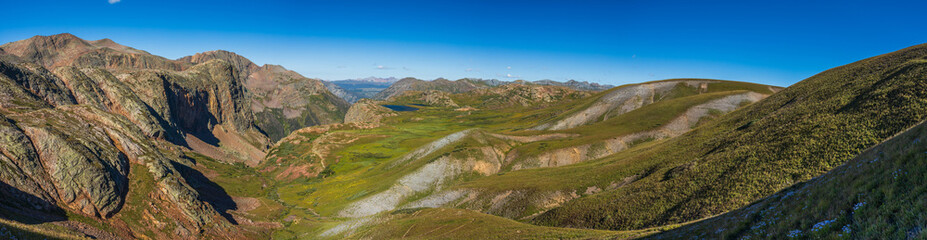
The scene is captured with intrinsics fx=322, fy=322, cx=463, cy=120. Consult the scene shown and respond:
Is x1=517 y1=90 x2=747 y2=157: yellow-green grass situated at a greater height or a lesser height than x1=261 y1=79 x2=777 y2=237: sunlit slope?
greater

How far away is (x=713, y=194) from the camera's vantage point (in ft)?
136

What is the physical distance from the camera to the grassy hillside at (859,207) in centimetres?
1270

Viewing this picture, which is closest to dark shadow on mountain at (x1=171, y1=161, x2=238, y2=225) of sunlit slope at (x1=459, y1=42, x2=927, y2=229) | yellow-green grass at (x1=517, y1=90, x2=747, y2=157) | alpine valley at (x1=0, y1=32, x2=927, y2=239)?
alpine valley at (x1=0, y1=32, x2=927, y2=239)

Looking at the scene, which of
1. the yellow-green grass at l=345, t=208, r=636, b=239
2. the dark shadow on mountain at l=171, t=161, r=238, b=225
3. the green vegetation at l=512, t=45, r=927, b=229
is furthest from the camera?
the dark shadow on mountain at l=171, t=161, r=238, b=225

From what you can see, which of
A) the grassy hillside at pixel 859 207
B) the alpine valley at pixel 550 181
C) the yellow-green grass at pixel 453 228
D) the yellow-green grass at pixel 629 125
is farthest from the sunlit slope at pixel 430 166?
the grassy hillside at pixel 859 207

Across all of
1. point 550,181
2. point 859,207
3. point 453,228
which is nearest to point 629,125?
point 550,181

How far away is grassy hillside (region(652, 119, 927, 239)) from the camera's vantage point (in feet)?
41.7

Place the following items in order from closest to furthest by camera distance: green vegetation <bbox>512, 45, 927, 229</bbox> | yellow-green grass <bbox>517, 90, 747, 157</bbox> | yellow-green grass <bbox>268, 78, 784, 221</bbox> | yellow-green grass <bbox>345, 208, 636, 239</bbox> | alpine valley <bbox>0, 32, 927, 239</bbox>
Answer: alpine valley <bbox>0, 32, 927, 239</bbox> < green vegetation <bbox>512, 45, 927, 229</bbox> < yellow-green grass <bbox>345, 208, 636, 239</bbox> < yellow-green grass <bbox>268, 78, 784, 221</bbox> < yellow-green grass <bbox>517, 90, 747, 157</bbox>

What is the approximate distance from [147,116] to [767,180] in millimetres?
225724

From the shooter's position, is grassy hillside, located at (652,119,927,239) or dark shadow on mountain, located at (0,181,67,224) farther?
dark shadow on mountain, located at (0,181,67,224)

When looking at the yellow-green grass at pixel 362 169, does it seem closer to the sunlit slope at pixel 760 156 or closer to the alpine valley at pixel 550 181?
the alpine valley at pixel 550 181

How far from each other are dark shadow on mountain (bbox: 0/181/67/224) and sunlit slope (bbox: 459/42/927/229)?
243 ft

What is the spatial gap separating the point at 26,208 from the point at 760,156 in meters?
103

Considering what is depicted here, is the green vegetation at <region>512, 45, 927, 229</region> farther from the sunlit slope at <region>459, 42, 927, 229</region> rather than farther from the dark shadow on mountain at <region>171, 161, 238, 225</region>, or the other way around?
the dark shadow on mountain at <region>171, 161, 238, 225</region>
